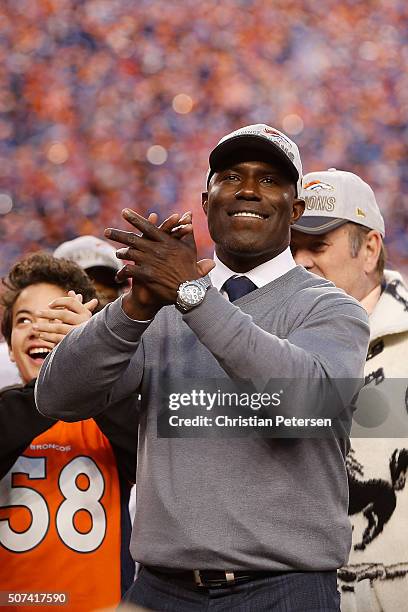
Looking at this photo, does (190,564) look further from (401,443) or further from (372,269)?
(372,269)

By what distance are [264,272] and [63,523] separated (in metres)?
0.60

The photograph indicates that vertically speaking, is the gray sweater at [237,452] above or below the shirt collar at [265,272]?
below

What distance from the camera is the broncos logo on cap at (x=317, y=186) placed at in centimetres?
191

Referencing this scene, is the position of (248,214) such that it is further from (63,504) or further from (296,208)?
(63,504)

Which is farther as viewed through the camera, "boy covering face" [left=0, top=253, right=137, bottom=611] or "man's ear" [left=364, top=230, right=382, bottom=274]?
"man's ear" [left=364, top=230, right=382, bottom=274]

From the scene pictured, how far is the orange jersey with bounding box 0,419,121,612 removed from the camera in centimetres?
152

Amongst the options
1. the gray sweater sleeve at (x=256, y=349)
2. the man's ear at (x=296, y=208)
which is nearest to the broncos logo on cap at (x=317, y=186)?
the man's ear at (x=296, y=208)

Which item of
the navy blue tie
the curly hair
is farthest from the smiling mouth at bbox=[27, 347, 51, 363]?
the navy blue tie

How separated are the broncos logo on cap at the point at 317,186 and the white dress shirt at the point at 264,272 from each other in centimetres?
69

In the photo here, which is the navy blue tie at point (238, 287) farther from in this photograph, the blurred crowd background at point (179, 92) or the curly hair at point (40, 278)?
the blurred crowd background at point (179, 92)

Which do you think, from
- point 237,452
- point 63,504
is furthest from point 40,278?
point 237,452

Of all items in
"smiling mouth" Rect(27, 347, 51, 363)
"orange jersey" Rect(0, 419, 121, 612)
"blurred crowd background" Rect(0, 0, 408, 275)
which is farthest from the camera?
"blurred crowd background" Rect(0, 0, 408, 275)

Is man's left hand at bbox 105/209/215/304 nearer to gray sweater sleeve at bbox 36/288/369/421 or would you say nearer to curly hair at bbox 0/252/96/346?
gray sweater sleeve at bbox 36/288/369/421

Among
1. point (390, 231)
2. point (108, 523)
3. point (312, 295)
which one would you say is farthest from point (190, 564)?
point (390, 231)
